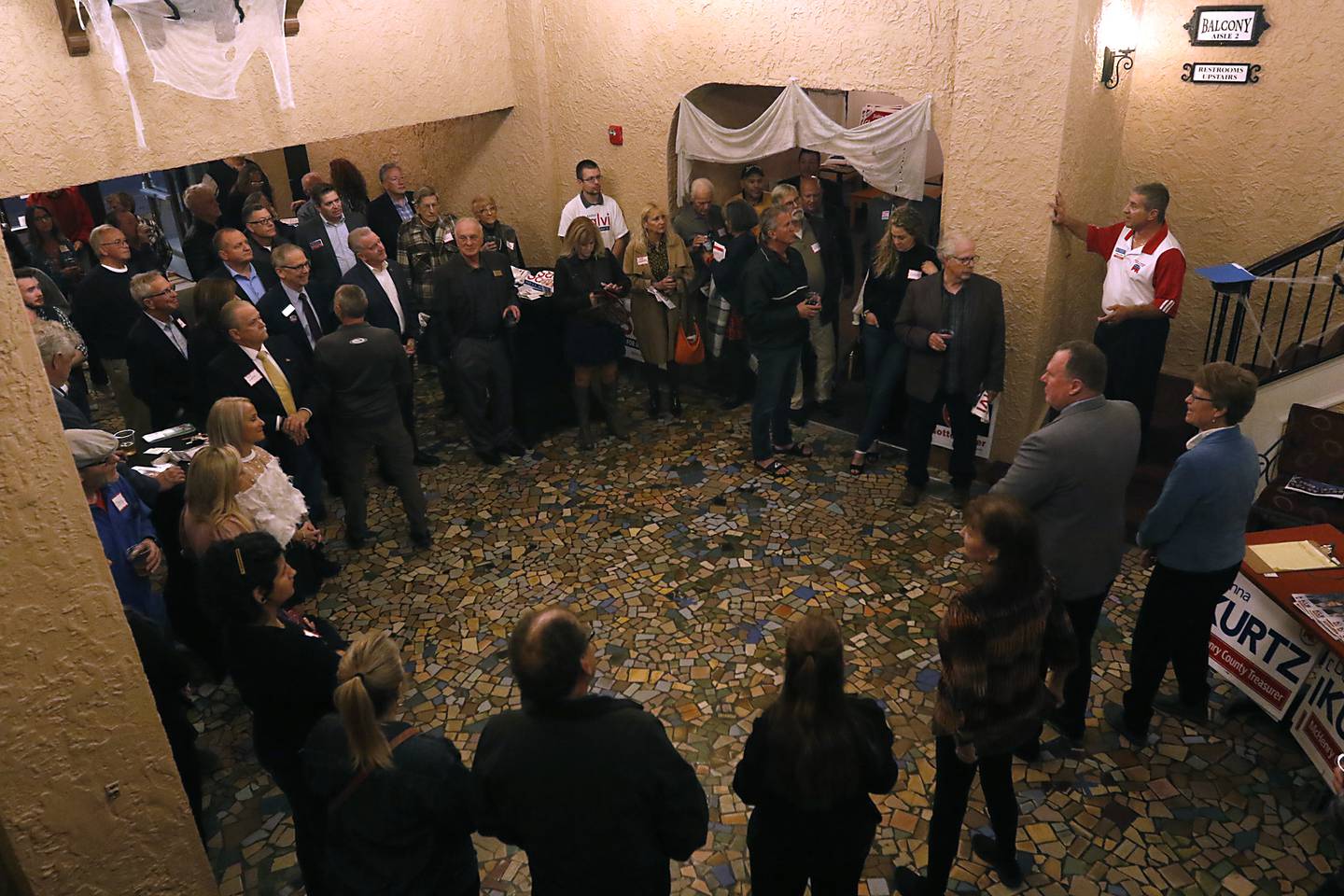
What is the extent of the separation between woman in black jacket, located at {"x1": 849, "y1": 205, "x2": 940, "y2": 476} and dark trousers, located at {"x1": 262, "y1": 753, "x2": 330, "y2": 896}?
444 cm

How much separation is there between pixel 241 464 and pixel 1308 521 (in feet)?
17.8

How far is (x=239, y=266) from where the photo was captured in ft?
21.1

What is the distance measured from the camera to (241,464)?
4.49 m

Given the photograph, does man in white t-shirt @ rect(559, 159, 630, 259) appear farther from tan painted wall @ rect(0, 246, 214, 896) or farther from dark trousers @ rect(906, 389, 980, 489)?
tan painted wall @ rect(0, 246, 214, 896)

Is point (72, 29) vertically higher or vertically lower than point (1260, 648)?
higher

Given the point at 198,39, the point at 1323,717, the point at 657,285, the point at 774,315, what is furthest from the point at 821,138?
the point at 1323,717

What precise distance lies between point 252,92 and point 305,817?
5.18 m

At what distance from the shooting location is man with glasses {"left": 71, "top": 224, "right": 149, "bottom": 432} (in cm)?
706

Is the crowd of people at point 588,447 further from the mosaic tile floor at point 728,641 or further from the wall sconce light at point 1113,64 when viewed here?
the wall sconce light at point 1113,64

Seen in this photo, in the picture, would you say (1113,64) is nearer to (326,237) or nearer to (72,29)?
(326,237)

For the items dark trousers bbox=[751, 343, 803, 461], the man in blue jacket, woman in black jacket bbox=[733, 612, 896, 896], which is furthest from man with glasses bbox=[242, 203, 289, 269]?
the man in blue jacket

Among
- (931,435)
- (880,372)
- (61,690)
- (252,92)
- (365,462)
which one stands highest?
(252,92)

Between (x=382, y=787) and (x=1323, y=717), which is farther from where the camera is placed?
(x=1323, y=717)

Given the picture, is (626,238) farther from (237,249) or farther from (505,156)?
(237,249)
